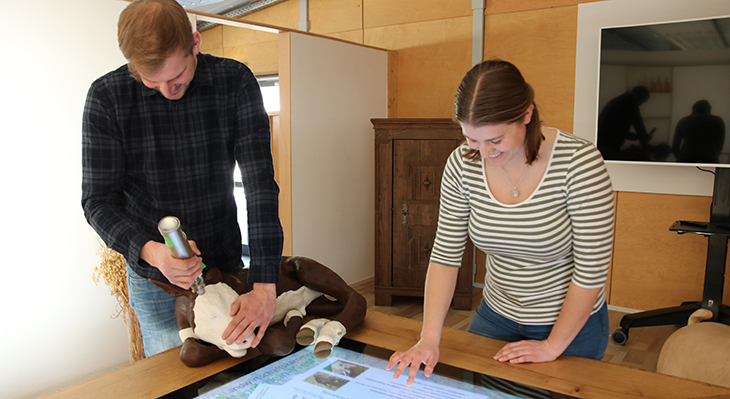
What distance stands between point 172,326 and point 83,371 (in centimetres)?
160

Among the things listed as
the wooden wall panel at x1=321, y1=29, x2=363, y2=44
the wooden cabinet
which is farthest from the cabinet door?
the wooden wall panel at x1=321, y1=29, x2=363, y2=44

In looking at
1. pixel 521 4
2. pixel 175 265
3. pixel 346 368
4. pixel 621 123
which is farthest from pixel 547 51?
pixel 175 265

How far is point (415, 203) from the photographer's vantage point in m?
3.76

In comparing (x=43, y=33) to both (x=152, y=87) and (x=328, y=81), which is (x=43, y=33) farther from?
(x=328, y=81)

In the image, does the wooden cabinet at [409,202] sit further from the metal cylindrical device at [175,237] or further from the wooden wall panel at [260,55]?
the metal cylindrical device at [175,237]

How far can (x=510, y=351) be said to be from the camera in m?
1.19

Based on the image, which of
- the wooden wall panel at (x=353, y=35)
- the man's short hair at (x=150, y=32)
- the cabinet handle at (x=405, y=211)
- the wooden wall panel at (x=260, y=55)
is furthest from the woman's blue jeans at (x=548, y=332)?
the wooden wall panel at (x=260, y=55)

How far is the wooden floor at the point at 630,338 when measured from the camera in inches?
114

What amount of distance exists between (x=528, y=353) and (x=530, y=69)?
3.08 meters

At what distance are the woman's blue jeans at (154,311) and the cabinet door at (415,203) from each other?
2.47 m

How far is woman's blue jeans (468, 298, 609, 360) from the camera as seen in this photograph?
4.27 ft

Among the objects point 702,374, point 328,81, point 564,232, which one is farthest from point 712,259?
point 328,81

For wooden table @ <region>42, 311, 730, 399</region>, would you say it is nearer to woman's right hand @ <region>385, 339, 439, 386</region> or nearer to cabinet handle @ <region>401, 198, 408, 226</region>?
woman's right hand @ <region>385, 339, 439, 386</region>

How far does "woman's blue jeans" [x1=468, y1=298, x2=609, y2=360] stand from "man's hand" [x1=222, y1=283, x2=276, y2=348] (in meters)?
0.59
